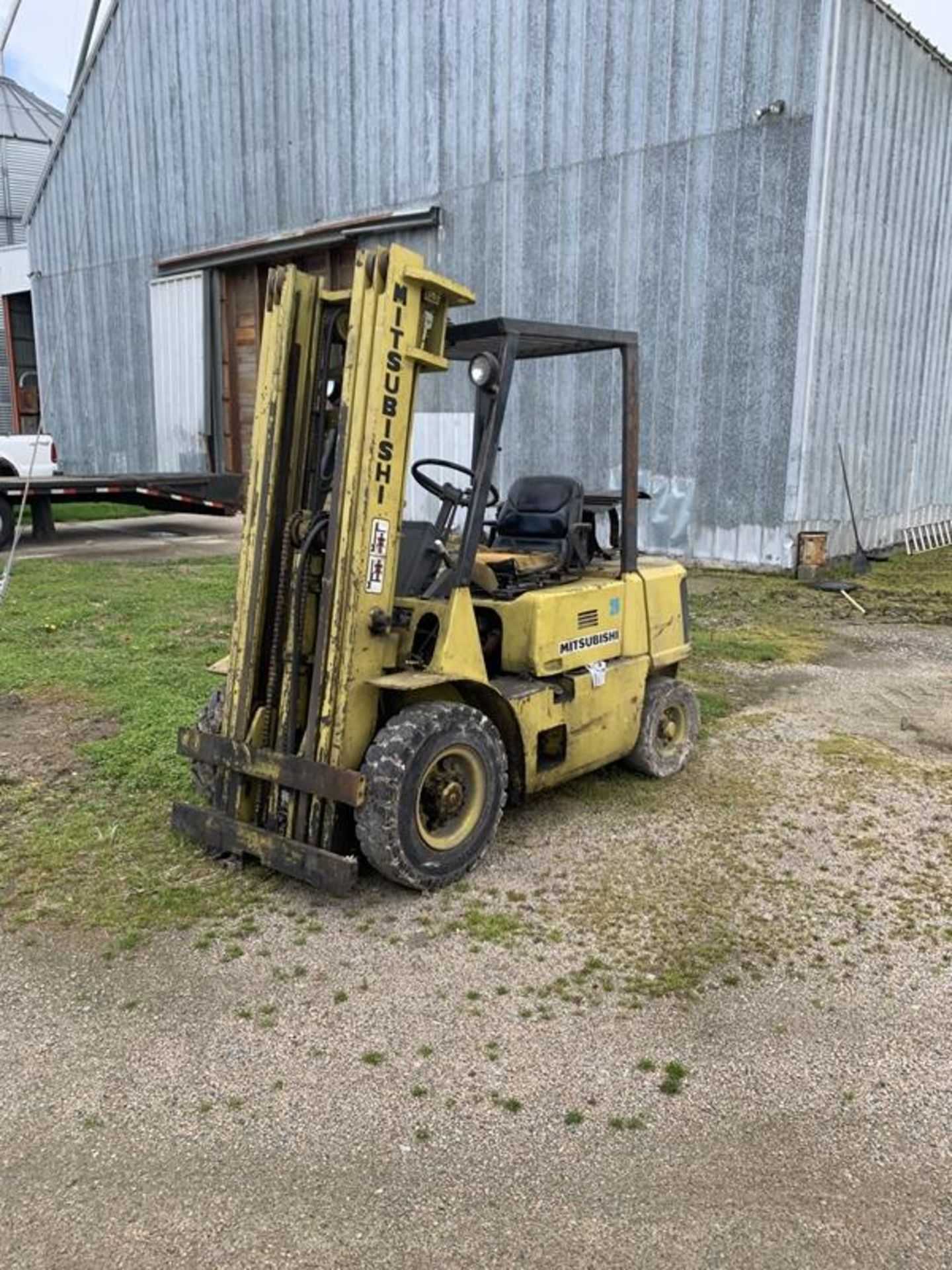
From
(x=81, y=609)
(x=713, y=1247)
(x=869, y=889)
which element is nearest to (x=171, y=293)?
(x=81, y=609)

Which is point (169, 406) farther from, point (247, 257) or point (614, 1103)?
point (614, 1103)

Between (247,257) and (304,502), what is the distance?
1576 centimetres

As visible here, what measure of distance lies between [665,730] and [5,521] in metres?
11.9

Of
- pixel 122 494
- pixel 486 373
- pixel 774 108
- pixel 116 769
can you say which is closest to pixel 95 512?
pixel 122 494

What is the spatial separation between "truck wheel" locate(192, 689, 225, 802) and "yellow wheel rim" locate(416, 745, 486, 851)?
A: 0.98 m

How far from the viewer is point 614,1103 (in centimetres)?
303

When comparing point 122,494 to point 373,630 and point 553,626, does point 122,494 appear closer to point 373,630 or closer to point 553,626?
point 553,626

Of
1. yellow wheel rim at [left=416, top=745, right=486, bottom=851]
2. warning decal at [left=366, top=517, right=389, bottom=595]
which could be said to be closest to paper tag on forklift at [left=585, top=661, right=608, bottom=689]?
yellow wheel rim at [left=416, top=745, right=486, bottom=851]

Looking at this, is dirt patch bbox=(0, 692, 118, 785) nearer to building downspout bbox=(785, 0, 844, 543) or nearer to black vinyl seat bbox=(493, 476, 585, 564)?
black vinyl seat bbox=(493, 476, 585, 564)

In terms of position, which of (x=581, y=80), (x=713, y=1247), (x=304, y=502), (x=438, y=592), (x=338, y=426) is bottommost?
(x=713, y=1247)

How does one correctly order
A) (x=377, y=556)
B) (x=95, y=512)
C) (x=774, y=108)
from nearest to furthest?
(x=377, y=556) → (x=774, y=108) → (x=95, y=512)

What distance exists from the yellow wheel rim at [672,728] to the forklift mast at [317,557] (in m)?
2.07

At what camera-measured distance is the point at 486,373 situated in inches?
171

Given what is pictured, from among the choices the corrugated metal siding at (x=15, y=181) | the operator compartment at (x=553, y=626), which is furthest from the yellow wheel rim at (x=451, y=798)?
the corrugated metal siding at (x=15, y=181)
